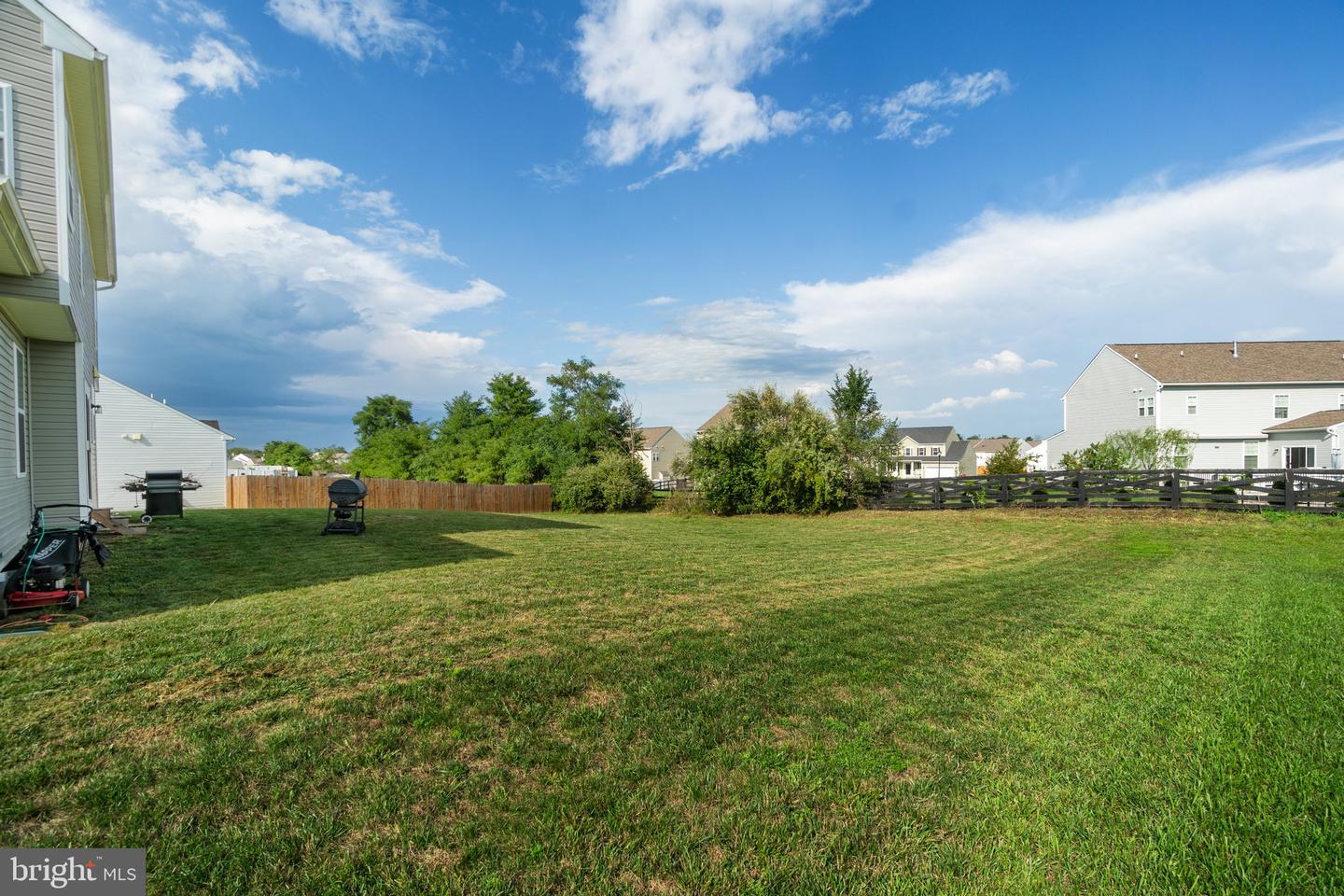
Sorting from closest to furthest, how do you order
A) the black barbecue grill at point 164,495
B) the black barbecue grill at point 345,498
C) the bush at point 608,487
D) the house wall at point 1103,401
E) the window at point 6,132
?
the window at point 6,132 → the black barbecue grill at point 345,498 → the black barbecue grill at point 164,495 → the bush at point 608,487 → the house wall at point 1103,401

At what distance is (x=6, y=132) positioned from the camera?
274 inches

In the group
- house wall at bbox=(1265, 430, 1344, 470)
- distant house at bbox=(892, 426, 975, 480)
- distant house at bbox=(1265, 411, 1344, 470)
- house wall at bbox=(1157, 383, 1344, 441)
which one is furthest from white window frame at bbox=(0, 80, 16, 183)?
distant house at bbox=(892, 426, 975, 480)

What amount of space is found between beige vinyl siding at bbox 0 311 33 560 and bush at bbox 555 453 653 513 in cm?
2100

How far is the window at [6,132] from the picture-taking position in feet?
22.7

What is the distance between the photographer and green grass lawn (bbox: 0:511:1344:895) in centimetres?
217

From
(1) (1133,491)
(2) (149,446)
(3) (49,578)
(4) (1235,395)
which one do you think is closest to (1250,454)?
(4) (1235,395)

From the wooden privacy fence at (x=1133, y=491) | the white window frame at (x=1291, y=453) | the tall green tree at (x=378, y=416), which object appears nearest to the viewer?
the wooden privacy fence at (x=1133, y=491)

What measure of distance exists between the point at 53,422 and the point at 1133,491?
2441 cm

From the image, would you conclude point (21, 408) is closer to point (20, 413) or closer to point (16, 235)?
point (20, 413)

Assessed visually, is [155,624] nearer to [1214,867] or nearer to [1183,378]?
[1214,867]

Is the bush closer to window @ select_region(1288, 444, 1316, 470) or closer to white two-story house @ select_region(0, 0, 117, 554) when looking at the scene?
white two-story house @ select_region(0, 0, 117, 554)

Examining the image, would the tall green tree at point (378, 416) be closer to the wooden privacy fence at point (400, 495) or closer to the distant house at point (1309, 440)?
the wooden privacy fence at point (400, 495)

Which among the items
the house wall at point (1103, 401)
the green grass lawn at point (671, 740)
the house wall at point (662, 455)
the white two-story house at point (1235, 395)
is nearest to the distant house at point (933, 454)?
the house wall at point (662, 455)

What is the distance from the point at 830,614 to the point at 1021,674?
1.91 metres
